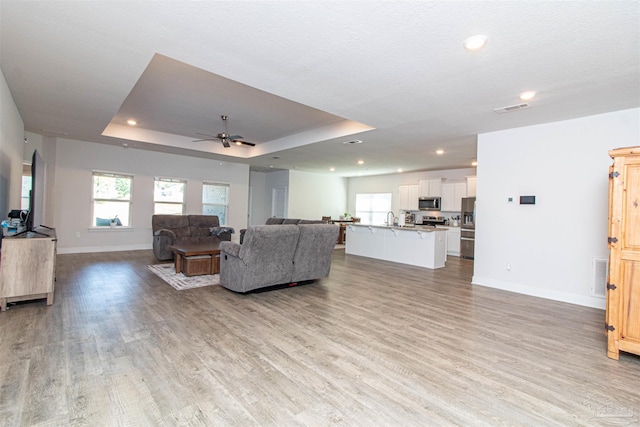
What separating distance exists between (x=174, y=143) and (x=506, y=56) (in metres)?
6.95

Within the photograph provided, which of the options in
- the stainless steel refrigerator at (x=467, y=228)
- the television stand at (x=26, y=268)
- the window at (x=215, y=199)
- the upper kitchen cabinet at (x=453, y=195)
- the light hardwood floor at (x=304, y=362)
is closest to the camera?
the light hardwood floor at (x=304, y=362)

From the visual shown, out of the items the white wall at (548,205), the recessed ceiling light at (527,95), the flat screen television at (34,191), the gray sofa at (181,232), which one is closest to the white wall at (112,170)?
the gray sofa at (181,232)

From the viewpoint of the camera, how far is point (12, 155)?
4.42 meters

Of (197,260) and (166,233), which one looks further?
(166,233)

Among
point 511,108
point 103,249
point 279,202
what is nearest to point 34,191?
point 103,249

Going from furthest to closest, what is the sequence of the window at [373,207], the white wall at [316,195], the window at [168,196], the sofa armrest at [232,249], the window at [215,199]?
the window at [373,207] → the white wall at [316,195] → the window at [215,199] → the window at [168,196] → the sofa armrest at [232,249]

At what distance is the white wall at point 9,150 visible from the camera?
11.8 ft

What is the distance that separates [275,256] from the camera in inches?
169

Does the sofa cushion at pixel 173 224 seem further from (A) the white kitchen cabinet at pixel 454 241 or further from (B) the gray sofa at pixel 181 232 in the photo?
(A) the white kitchen cabinet at pixel 454 241

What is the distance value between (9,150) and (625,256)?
23.9 ft

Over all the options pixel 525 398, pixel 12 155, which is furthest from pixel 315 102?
pixel 12 155

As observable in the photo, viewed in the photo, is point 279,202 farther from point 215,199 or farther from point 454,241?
point 454,241

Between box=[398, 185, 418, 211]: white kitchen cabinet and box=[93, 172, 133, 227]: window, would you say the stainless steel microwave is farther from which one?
box=[93, 172, 133, 227]: window

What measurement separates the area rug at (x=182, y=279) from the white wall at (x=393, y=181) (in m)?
7.47
